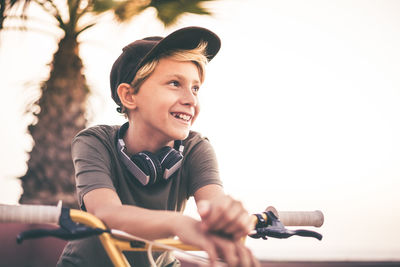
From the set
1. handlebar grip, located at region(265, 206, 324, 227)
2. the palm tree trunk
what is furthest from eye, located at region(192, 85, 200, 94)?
the palm tree trunk

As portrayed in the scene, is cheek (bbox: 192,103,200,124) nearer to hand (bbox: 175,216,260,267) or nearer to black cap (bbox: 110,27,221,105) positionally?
black cap (bbox: 110,27,221,105)

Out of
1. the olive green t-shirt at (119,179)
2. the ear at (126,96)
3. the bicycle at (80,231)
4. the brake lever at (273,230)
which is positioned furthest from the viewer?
the ear at (126,96)

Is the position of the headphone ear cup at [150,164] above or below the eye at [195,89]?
below

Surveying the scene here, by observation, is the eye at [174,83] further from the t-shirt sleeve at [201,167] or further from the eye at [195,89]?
the t-shirt sleeve at [201,167]

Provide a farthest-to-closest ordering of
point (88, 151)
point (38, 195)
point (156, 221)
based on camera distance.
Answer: point (38, 195) < point (88, 151) < point (156, 221)

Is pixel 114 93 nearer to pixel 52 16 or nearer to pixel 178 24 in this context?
pixel 178 24

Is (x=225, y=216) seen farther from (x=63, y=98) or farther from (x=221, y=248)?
(x=63, y=98)

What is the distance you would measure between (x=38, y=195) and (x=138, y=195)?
356 centimetres

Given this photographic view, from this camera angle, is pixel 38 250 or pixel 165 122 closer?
pixel 165 122

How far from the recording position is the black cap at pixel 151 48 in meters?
1.53

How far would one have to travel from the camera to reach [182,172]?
176cm

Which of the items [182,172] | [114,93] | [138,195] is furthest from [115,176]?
[114,93]

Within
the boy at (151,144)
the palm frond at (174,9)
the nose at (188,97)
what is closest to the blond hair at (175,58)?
the boy at (151,144)

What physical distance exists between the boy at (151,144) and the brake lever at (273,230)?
0.21m
